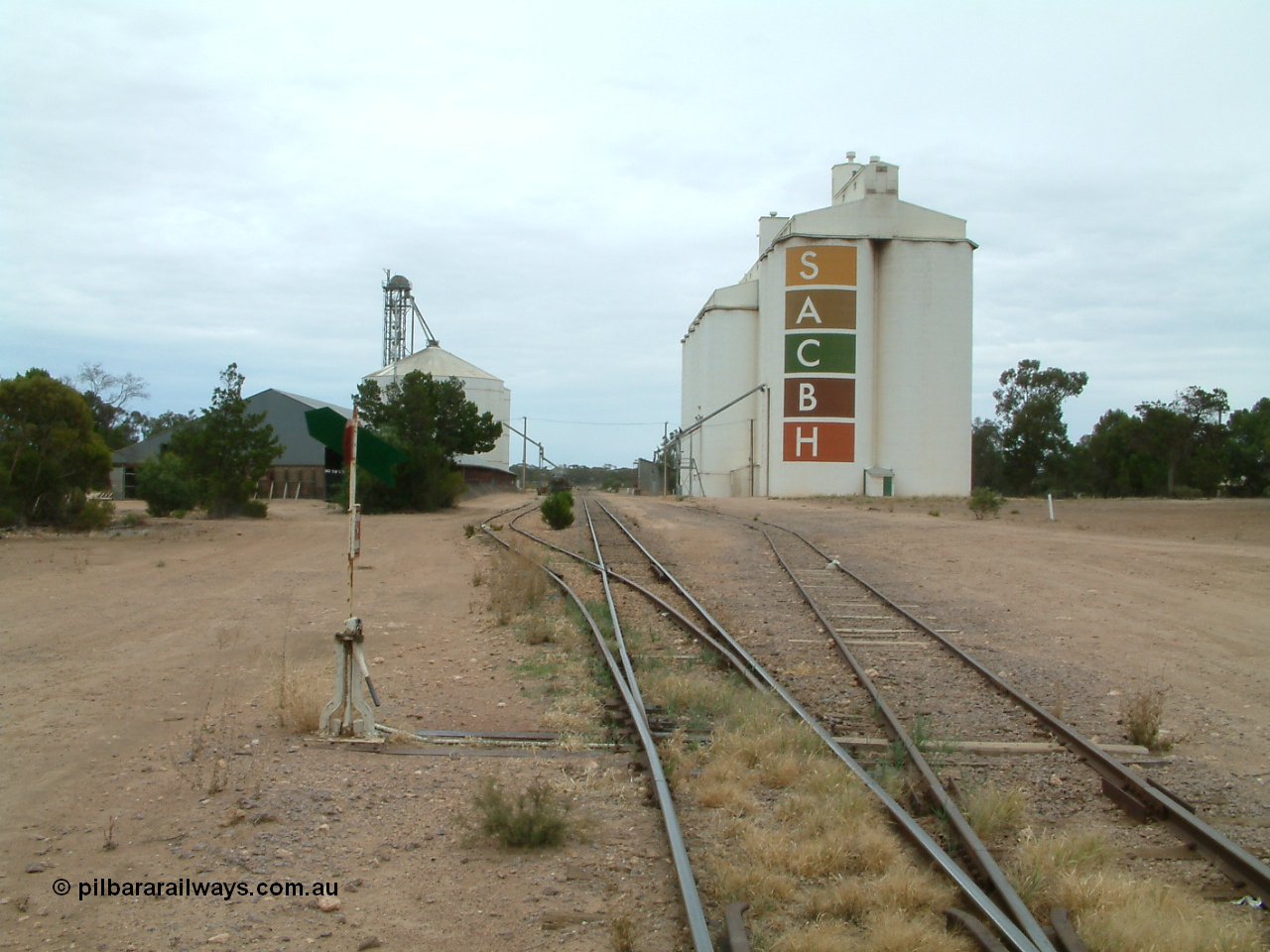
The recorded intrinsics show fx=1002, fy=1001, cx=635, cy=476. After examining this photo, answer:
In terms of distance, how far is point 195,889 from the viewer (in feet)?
15.6

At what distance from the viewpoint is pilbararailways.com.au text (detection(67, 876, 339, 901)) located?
15.3 feet

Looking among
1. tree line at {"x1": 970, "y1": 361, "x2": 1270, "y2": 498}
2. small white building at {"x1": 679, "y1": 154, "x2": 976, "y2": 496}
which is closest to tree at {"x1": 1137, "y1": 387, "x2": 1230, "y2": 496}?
tree line at {"x1": 970, "y1": 361, "x2": 1270, "y2": 498}

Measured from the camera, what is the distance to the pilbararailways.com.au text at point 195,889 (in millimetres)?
4672

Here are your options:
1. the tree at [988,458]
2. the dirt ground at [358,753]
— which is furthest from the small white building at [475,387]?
the dirt ground at [358,753]

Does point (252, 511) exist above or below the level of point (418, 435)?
A: below

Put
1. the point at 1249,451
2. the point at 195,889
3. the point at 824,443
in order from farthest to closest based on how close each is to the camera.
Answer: the point at 1249,451, the point at 824,443, the point at 195,889

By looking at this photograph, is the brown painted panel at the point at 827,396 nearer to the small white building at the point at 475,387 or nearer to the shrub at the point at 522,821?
the small white building at the point at 475,387

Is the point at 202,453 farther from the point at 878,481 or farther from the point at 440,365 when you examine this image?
the point at 440,365

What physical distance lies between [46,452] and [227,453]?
9.73 metres

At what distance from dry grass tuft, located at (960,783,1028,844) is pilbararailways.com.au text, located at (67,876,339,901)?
3.42 meters

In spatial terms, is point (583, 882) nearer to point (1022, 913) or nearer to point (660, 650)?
point (1022, 913)

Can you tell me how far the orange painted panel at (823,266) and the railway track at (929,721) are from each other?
3816 cm

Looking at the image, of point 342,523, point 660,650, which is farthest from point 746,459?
point 660,650

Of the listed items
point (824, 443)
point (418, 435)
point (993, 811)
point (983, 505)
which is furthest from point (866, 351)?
point (993, 811)
